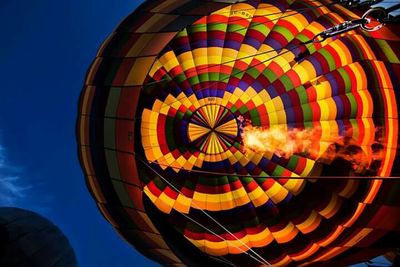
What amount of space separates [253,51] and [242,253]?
3118 millimetres

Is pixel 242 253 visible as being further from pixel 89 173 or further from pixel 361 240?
pixel 89 173

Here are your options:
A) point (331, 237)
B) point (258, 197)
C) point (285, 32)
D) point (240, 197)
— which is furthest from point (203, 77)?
point (331, 237)

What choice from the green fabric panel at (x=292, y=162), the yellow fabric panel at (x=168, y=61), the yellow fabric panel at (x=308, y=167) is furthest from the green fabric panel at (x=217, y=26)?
the yellow fabric panel at (x=308, y=167)

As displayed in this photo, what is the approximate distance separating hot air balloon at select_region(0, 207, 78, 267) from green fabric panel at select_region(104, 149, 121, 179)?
9.58ft

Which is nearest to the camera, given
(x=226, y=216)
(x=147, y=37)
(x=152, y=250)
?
(x=147, y=37)

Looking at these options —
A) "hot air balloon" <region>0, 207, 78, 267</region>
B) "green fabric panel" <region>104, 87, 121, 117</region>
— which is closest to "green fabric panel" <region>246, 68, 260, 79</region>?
"green fabric panel" <region>104, 87, 121, 117</region>

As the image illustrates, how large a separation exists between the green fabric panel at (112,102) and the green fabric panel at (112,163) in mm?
438

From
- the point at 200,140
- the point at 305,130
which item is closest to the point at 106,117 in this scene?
the point at 200,140

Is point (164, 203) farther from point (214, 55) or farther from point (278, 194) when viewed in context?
point (214, 55)

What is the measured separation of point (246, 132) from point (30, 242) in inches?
169

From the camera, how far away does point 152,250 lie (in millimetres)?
4914

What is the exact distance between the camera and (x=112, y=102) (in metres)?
4.39

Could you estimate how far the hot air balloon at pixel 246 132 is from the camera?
451cm

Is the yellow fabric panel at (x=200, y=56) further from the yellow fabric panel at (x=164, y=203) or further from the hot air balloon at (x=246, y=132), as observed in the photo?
the yellow fabric panel at (x=164, y=203)
